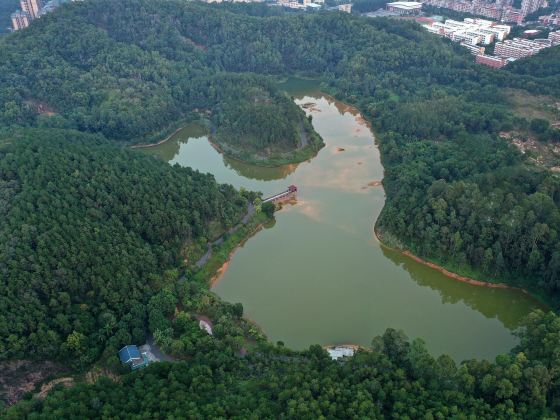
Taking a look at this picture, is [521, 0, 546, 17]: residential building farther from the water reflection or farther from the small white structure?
the small white structure

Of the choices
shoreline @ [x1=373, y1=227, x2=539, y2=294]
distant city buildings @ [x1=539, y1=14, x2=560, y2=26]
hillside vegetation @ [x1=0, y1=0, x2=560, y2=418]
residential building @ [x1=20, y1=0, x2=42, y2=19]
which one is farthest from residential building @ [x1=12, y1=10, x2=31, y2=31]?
distant city buildings @ [x1=539, y1=14, x2=560, y2=26]

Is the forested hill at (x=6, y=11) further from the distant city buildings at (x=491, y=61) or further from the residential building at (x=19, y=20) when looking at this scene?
the distant city buildings at (x=491, y=61)

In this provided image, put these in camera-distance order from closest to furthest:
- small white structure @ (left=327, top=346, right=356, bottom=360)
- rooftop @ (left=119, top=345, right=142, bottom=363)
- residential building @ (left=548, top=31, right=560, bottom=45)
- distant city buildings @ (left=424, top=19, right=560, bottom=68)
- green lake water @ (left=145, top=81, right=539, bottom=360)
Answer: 1. rooftop @ (left=119, top=345, right=142, bottom=363)
2. small white structure @ (left=327, top=346, right=356, bottom=360)
3. green lake water @ (left=145, top=81, right=539, bottom=360)
4. distant city buildings @ (left=424, top=19, right=560, bottom=68)
5. residential building @ (left=548, top=31, right=560, bottom=45)

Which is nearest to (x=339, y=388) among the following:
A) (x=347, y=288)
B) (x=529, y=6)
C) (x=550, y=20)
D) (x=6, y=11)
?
(x=347, y=288)

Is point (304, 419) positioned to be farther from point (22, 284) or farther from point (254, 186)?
point (254, 186)

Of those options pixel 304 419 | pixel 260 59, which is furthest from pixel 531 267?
pixel 260 59

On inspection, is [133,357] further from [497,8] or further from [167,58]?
[497,8]

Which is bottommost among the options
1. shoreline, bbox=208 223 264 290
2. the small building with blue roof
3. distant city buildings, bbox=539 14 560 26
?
shoreline, bbox=208 223 264 290
